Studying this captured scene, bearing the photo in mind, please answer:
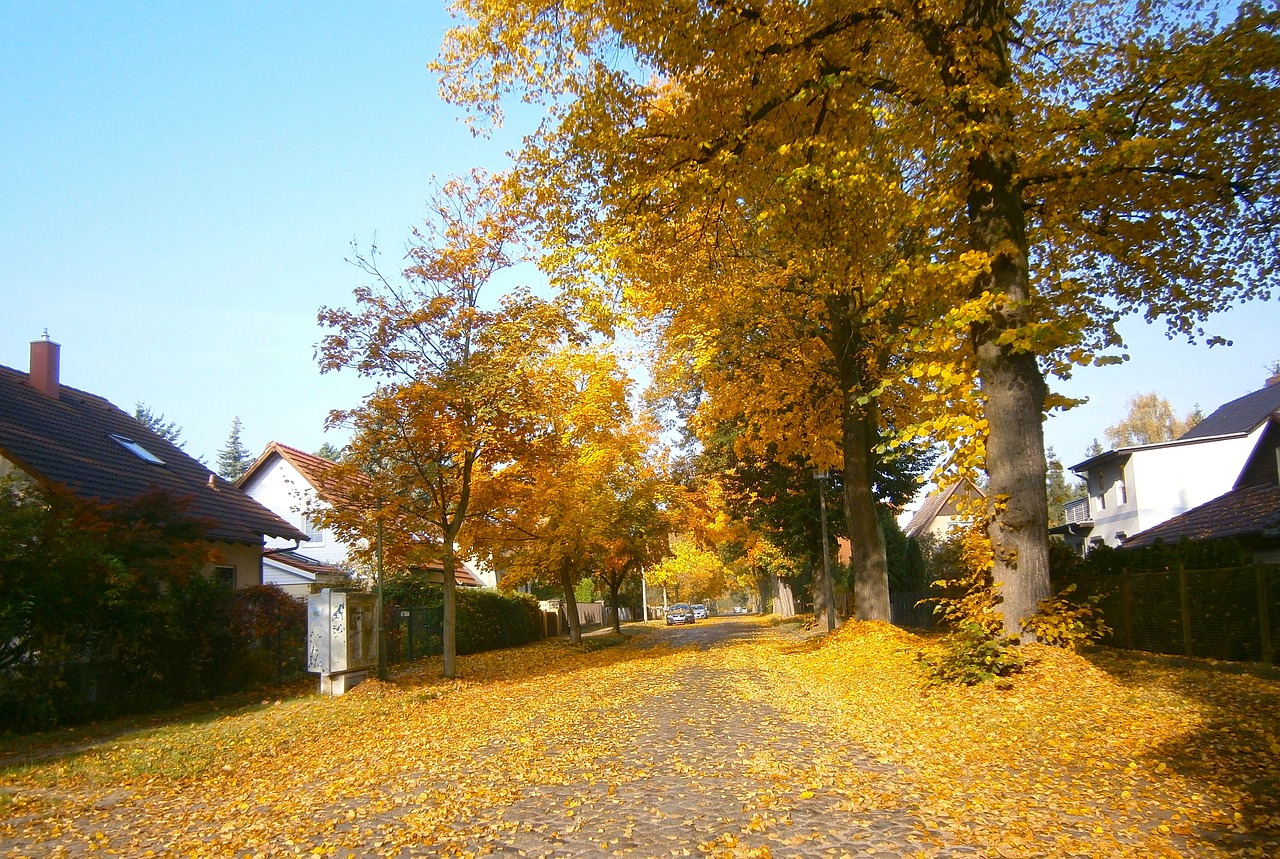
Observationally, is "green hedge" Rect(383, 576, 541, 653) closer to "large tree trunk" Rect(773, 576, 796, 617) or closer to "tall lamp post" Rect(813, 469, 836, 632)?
"tall lamp post" Rect(813, 469, 836, 632)

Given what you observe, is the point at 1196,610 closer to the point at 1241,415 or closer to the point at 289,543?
the point at 1241,415

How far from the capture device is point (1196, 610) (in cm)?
1605

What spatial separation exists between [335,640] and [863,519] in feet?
41.2

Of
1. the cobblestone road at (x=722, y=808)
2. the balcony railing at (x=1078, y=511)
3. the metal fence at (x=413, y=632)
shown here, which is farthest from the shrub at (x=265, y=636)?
the balcony railing at (x=1078, y=511)

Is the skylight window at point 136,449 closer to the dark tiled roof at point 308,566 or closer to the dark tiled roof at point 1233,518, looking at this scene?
the dark tiled roof at point 308,566

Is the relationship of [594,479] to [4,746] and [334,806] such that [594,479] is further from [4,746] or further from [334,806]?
[334,806]

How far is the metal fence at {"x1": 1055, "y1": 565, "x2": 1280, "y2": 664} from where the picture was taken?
14305mm

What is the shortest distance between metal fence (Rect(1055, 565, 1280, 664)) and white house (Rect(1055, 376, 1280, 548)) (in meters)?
15.9

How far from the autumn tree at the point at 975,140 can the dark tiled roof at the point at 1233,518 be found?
842 cm

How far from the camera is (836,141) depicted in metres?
11.7

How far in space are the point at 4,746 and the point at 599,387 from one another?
1893 cm

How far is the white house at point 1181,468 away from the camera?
33531mm

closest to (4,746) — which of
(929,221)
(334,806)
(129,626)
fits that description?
(129,626)

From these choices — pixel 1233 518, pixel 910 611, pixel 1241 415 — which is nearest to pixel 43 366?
pixel 1233 518
